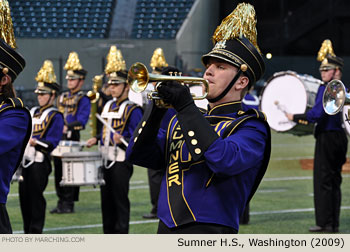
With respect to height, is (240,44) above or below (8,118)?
above

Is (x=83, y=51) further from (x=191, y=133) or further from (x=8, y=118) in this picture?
(x=191, y=133)

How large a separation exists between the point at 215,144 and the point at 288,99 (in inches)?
212

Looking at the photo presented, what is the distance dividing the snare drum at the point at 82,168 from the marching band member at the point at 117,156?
0.21 ft

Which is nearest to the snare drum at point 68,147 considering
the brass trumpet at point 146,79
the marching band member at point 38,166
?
the marching band member at point 38,166

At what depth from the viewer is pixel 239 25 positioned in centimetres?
316

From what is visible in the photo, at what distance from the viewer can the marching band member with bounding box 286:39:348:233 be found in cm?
716

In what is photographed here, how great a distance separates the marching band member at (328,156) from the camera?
7.16 metres

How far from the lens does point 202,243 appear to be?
2.76 meters

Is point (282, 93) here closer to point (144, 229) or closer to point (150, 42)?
point (144, 229)

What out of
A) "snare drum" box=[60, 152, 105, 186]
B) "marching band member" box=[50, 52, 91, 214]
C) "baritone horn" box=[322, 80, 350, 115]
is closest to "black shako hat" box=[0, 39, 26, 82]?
"baritone horn" box=[322, 80, 350, 115]

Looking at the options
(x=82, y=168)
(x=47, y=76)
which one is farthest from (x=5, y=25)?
(x=47, y=76)

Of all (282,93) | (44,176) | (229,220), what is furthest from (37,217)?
(229,220)

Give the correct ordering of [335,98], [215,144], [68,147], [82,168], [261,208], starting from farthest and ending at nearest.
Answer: [261,208] < [68,147] < [82,168] < [335,98] < [215,144]

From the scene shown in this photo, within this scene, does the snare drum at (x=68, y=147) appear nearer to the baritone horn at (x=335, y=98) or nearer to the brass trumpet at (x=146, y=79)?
the baritone horn at (x=335, y=98)
